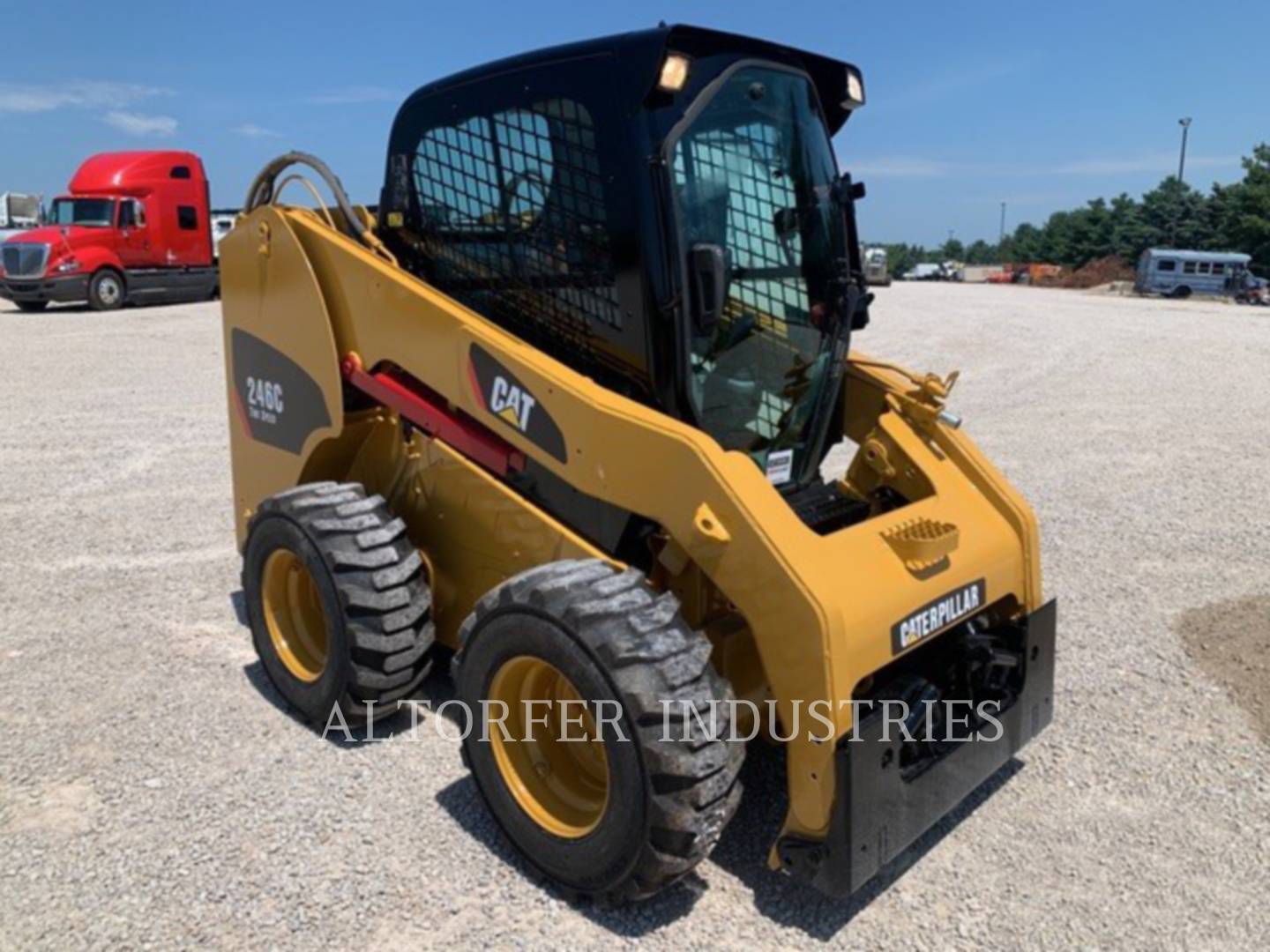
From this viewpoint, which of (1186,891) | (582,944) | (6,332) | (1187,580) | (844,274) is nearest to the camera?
(582,944)

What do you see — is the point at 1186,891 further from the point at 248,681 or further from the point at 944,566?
the point at 248,681

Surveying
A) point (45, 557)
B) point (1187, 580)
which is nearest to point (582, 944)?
point (1187, 580)

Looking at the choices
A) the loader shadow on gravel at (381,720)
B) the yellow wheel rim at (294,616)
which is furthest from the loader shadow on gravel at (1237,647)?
the yellow wheel rim at (294,616)

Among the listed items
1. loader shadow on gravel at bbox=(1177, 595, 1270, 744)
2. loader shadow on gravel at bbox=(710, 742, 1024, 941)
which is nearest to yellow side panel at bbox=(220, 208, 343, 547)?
loader shadow on gravel at bbox=(710, 742, 1024, 941)

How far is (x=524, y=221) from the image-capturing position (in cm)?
348

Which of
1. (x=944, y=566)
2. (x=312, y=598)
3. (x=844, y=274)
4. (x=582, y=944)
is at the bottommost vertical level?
(x=582, y=944)

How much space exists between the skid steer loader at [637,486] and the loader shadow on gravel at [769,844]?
0.21 m

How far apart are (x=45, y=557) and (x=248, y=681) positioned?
2.42m

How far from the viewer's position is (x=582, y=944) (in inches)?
108

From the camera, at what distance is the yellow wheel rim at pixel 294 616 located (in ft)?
13.1

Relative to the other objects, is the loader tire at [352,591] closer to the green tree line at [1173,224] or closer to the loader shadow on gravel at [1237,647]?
the loader shadow on gravel at [1237,647]

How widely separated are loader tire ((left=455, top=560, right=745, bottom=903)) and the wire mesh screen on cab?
91 cm

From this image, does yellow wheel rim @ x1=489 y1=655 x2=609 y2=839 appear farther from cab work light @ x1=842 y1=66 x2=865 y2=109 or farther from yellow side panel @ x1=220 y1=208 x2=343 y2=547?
cab work light @ x1=842 y1=66 x2=865 y2=109

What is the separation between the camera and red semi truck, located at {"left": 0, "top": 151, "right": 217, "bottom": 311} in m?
19.7
